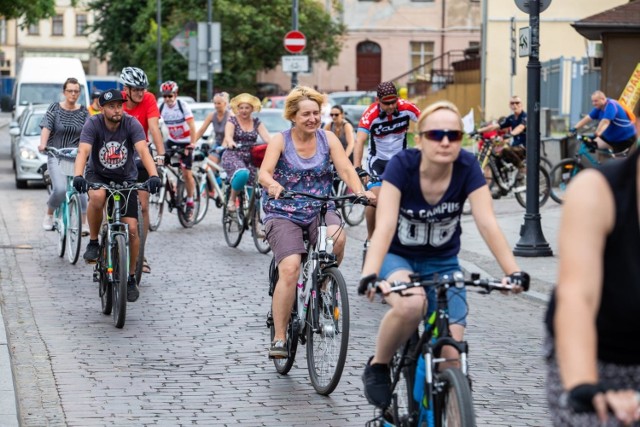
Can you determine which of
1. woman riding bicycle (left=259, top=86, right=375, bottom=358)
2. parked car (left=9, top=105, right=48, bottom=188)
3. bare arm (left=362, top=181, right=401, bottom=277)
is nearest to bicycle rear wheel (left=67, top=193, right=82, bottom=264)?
woman riding bicycle (left=259, top=86, right=375, bottom=358)

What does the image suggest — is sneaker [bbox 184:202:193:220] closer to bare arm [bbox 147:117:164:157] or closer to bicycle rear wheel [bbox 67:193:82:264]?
bicycle rear wheel [bbox 67:193:82:264]

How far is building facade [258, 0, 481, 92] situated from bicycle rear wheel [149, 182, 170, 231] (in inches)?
1887

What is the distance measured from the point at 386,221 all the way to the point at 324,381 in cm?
242

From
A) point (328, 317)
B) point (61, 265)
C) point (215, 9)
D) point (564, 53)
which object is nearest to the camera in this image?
point (328, 317)

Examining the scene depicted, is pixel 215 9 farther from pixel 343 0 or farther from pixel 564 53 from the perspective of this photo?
pixel 564 53

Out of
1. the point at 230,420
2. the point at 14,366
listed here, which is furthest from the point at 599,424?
the point at 14,366

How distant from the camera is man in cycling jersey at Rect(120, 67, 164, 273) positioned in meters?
12.2

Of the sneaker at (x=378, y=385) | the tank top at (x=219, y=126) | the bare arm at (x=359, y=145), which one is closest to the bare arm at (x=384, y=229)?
the sneaker at (x=378, y=385)

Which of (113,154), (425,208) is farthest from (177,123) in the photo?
(425,208)

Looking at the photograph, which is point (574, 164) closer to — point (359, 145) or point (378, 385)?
point (359, 145)

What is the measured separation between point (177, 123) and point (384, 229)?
13154 millimetres

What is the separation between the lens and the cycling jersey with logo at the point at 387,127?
38.9 feet

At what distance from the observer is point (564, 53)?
46188mm

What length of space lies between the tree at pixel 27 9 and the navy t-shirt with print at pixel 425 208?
1411 inches
